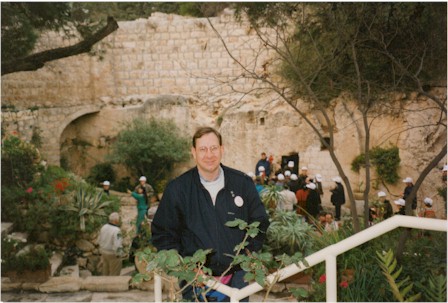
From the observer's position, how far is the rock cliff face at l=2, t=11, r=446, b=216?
41.3ft

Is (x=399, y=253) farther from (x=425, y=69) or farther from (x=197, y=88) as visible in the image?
(x=197, y=88)

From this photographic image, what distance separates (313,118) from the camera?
40.2 ft

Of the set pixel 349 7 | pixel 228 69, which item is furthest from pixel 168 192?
pixel 228 69

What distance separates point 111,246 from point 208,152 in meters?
4.53

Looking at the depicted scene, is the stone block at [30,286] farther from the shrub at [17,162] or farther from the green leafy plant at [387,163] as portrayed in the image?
the green leafy plant at [387,163]

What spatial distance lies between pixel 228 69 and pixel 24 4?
6548 mm

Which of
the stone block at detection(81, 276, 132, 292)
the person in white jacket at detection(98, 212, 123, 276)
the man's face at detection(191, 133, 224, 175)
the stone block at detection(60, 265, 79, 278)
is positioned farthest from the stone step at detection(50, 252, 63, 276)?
the man's face at detection(191, 133, 224, 175)

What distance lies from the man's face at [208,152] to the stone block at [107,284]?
3199mm

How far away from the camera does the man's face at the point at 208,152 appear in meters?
2.49

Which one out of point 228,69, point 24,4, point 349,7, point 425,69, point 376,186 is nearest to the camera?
point 349,7

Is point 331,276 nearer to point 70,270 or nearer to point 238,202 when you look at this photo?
point 238,202

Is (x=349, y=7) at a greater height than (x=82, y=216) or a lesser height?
greater

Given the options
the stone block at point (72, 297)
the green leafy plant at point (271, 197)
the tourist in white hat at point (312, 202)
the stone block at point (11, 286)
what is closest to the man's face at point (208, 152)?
the stone block at point (72, 297)

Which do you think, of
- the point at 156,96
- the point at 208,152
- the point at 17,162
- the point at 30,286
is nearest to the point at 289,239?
the point at 30,286
